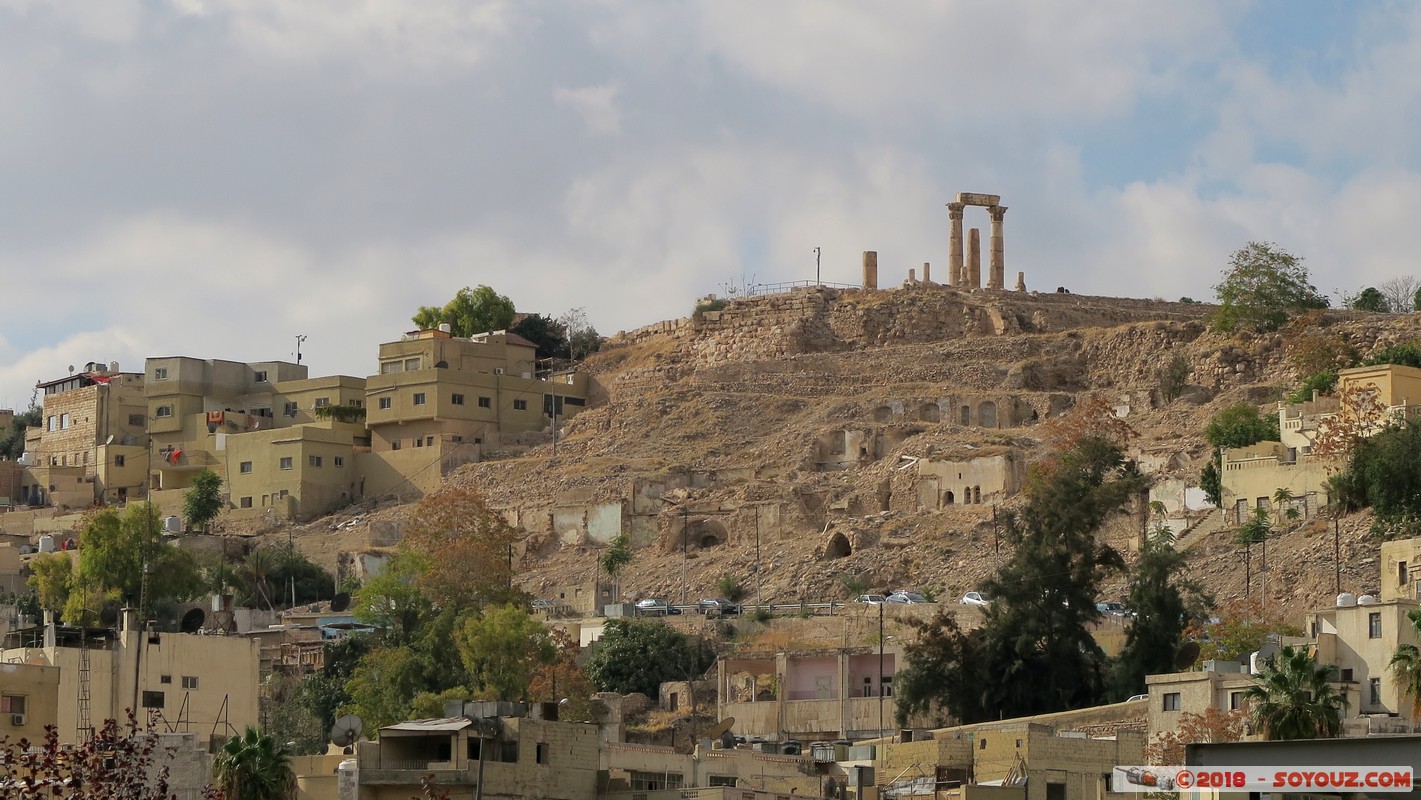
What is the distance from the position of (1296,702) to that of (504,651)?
25843 millimetres

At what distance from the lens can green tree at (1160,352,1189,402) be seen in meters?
90.1

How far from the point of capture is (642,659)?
69.2 metres

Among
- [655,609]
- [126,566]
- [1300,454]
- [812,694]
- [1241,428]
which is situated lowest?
[812,694]

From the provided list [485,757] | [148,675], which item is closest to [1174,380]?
[148,675]

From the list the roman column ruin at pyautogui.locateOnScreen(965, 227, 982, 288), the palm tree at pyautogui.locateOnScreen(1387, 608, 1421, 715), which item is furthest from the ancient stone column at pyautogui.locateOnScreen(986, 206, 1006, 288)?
the palm tree at pyautogui.locateOnScreen(1387, 608, 1421, 715)

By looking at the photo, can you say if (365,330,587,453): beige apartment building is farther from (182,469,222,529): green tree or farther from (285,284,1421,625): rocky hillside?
(182,469,222,529): green tree

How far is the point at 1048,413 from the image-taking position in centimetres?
9119

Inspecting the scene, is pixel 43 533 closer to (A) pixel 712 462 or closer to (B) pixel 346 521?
(B) pixel 346 521

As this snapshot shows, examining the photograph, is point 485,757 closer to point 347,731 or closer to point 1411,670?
point 347,731

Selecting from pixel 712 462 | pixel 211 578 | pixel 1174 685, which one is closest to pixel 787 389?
pixel 712 462

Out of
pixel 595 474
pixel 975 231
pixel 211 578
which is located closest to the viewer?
pixel 211 578

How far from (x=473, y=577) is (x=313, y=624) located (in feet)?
21.2

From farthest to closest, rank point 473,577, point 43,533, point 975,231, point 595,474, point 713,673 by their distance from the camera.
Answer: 1. point 975,231
2. point 43,533
3. point 595,474
4. point 473,577
5. point 713,673

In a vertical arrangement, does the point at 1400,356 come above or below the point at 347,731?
above
